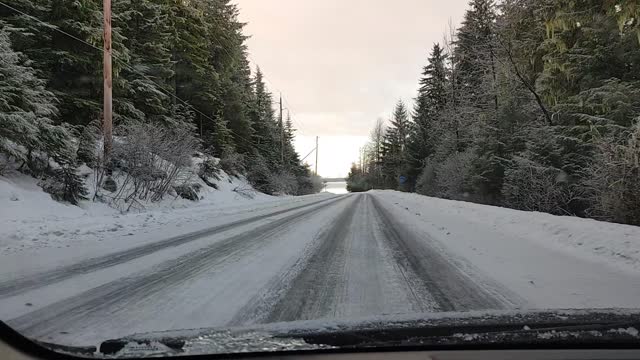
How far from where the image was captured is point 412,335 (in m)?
2.79

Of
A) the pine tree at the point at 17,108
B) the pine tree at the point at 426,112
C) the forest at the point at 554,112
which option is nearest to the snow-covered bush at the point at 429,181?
the forest at the point at 554,112

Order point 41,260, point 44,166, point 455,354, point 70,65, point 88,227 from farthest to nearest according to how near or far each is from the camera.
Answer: point 70,65, point 44,166, point 88,227, point 41,260, point 455,354

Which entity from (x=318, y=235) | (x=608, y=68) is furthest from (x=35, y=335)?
(x=608, y=68)

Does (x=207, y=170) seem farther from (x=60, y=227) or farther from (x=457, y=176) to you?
(x=60, y=227)

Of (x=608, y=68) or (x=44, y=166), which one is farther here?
(x=608, y=68)

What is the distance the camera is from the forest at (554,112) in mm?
12914

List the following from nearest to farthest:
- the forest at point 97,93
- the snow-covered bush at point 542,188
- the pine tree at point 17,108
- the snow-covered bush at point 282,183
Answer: the pine tree at point 17,108, the forest at point 97,93, the snow-covered bush at point 542,188, the snow-covered bush at point 282,183

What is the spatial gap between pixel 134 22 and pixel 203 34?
32.1 feet

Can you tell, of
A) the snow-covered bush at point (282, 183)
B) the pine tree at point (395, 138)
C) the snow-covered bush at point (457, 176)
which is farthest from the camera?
the pine tree at point (395, 138)

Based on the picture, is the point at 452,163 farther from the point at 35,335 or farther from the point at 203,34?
the point at 35,335

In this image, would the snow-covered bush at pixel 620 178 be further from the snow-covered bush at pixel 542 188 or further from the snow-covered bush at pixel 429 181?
the snow-covered bush at pixel 429 181

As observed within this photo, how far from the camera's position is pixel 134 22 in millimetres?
28422

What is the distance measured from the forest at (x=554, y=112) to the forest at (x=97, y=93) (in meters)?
13.2

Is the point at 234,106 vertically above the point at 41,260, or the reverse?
the point at 234,106
